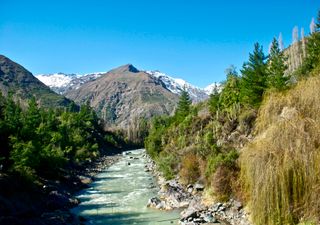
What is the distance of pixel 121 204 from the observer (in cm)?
3866

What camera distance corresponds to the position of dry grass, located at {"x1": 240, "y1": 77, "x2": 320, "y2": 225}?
15.7 metres

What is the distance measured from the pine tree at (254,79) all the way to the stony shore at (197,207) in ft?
58.9

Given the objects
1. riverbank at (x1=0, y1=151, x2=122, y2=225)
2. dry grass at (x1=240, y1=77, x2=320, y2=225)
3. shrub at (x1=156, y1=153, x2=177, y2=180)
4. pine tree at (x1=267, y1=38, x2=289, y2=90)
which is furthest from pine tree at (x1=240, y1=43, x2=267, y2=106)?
dry grass at (x1=240, y1=77, x2=320, y2=225)

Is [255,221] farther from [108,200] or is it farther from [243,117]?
[243,117]

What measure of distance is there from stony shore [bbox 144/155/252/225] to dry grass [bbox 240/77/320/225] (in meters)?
8.19

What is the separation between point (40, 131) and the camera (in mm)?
58219

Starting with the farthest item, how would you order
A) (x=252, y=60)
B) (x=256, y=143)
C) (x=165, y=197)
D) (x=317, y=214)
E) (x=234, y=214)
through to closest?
(x=252, y=60) → (x=165, y=197) → (x=234, y=214) → (x=256, y=143) → (x=317, y=214)

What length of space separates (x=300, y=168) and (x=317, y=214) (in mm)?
1956

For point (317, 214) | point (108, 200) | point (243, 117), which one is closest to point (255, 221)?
point (317, 214)

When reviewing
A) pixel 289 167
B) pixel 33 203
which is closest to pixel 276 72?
pixel 33 203

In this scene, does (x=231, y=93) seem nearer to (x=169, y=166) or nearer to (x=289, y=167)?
(x=169, y=166)

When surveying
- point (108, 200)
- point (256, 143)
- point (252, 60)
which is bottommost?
point (108, 200)

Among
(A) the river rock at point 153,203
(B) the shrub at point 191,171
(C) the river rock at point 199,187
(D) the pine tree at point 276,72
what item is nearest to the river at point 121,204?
(A) the river rock at point 153,203

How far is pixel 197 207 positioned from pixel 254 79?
28.1 metres
